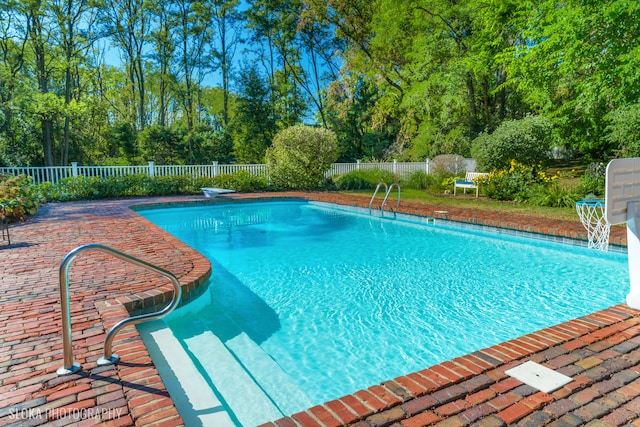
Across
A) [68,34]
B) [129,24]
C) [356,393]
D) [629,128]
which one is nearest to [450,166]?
[629,128]

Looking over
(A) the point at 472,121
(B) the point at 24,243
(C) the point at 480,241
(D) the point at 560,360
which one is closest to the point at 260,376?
(D) the point at 560,360

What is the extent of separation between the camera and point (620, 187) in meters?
2.57

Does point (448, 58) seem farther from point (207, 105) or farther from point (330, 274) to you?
point (207, 105)

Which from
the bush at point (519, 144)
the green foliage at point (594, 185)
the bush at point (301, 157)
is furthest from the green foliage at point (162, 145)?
the green foliage at point (594, 185)

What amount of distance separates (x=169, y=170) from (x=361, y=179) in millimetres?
7585

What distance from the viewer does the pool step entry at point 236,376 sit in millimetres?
2207

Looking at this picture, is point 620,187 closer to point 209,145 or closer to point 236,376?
point 236,376

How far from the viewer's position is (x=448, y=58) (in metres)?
18.2

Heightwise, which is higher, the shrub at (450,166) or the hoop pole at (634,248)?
the shrub at (450,166)

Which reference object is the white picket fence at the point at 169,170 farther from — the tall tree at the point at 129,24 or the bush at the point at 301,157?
the tall tree at the point at 129,24

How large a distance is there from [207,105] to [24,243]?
2708cm

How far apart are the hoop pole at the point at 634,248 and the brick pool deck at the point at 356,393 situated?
0.34 feet

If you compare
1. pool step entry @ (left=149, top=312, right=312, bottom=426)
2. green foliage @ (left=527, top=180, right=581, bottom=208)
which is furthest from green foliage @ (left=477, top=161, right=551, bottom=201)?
pool step entry @ (left=149, top=312, right=312, bottom=426)

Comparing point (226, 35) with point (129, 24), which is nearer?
point (129, 24)
